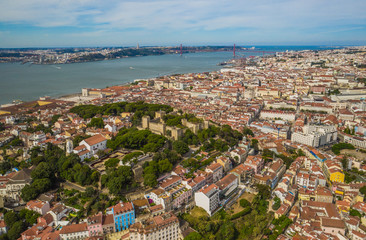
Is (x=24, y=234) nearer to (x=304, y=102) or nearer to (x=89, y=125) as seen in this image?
(x=89, y=125)

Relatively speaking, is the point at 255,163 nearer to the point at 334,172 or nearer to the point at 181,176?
the point at 334,172

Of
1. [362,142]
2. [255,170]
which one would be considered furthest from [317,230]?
[362,142]

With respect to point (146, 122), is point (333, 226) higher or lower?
lower

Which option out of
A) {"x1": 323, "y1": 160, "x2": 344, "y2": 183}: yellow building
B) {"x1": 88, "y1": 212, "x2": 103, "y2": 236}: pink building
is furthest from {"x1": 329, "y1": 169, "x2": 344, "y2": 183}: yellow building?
{"x1": 88, "y1": 212, "x2": 103, "y2": 236}: pink building

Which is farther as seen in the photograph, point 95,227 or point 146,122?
point 146,122

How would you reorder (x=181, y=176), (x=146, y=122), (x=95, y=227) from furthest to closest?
(x=146, y=122) → (x=181, y=176) → (x=95, y=227)

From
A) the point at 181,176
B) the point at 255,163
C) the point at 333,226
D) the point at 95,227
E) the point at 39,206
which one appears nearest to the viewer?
the point at 333,226

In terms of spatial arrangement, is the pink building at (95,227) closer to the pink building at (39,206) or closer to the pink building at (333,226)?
the pink building at (39,206)

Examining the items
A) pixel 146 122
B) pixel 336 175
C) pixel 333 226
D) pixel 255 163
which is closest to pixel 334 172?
pixel 336 175
